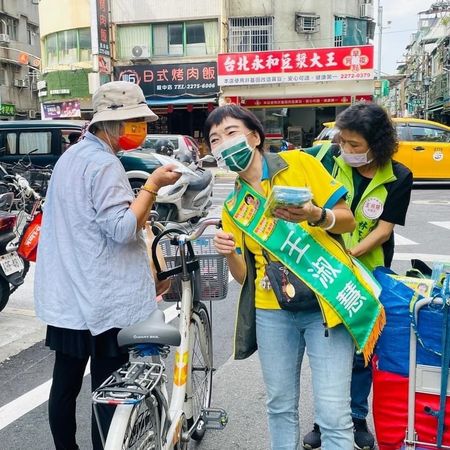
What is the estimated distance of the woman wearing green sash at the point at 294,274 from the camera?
196cm

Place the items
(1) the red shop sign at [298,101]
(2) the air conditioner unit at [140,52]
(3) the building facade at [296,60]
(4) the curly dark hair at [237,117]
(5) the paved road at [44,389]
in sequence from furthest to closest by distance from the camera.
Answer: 1. (2) the air conditioner unit at [140,52]
2. (1) the red shop sign at [298,101]
3. (3) the building facade at [296,60]
4. (5) the paved road at [44,389]
5. (4) the curly dark hair at [237,117]

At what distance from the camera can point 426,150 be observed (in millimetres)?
13211

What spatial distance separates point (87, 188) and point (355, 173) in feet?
4.42

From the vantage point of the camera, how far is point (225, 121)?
2.08m

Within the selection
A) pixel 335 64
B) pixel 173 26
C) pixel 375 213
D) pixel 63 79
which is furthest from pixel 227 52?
pixel 375 213

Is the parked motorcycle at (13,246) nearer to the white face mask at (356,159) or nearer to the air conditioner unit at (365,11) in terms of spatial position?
the white face mask at (356,159)

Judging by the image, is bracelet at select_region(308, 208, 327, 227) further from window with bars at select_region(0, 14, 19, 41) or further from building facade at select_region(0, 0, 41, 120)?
window with bars at select_region(0, 14, 19, 41)

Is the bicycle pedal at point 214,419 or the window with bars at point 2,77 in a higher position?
the window with bars at point 2,77

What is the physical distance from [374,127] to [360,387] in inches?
51.5

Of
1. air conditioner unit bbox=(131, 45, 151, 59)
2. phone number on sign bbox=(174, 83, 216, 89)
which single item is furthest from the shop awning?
air conditioner unit bbox=(131, 45, 151, 59)

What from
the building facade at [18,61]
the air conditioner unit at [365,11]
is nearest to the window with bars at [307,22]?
the air conditioner unit at [365,11]

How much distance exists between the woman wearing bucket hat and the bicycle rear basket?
0.37 meters

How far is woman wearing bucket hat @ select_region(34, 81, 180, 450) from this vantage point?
6.57 ft

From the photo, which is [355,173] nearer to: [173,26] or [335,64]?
[335,64]
